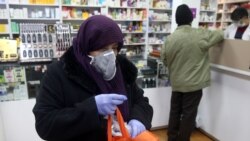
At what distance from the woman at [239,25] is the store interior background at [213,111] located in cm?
106

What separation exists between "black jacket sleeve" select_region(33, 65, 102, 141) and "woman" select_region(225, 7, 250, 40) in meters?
3.04

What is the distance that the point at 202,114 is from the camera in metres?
3.05

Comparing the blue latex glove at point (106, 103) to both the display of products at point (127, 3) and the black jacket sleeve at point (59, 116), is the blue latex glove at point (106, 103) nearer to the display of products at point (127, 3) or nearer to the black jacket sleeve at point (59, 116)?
the black jacket sleeve at point (59, 116)

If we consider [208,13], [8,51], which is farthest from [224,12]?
[8,51]

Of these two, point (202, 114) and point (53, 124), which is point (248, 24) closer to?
point (202, 114)

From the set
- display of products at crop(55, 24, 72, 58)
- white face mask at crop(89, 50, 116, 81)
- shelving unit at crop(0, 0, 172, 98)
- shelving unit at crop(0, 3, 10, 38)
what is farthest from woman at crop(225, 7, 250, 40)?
shelving unit at crop(0, 3, 10, 38)

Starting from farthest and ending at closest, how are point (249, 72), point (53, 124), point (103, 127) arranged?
1. point (249, 72)
2. point (103, 127)
3. point (53, 124)

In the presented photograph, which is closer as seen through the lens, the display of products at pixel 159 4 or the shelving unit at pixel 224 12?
the display of products at pixel 159 4

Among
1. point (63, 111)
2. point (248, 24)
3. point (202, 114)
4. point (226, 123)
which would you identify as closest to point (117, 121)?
point (63, 111)

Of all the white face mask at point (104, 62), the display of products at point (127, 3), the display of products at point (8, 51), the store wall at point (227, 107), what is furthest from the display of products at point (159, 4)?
the white face mask at point (104, 62)

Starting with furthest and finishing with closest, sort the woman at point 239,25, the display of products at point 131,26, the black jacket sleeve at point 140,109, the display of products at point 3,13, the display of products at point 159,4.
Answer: the display of products at point 159,4 → the display of products at point 131,26 → the display of products at point 3,13 → the woman at point 239,25 → the black jacket sleeve at point 140,109

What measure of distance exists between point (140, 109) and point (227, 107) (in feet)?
6.07

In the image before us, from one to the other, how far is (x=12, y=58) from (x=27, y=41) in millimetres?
232

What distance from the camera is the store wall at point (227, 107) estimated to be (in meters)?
2.42
